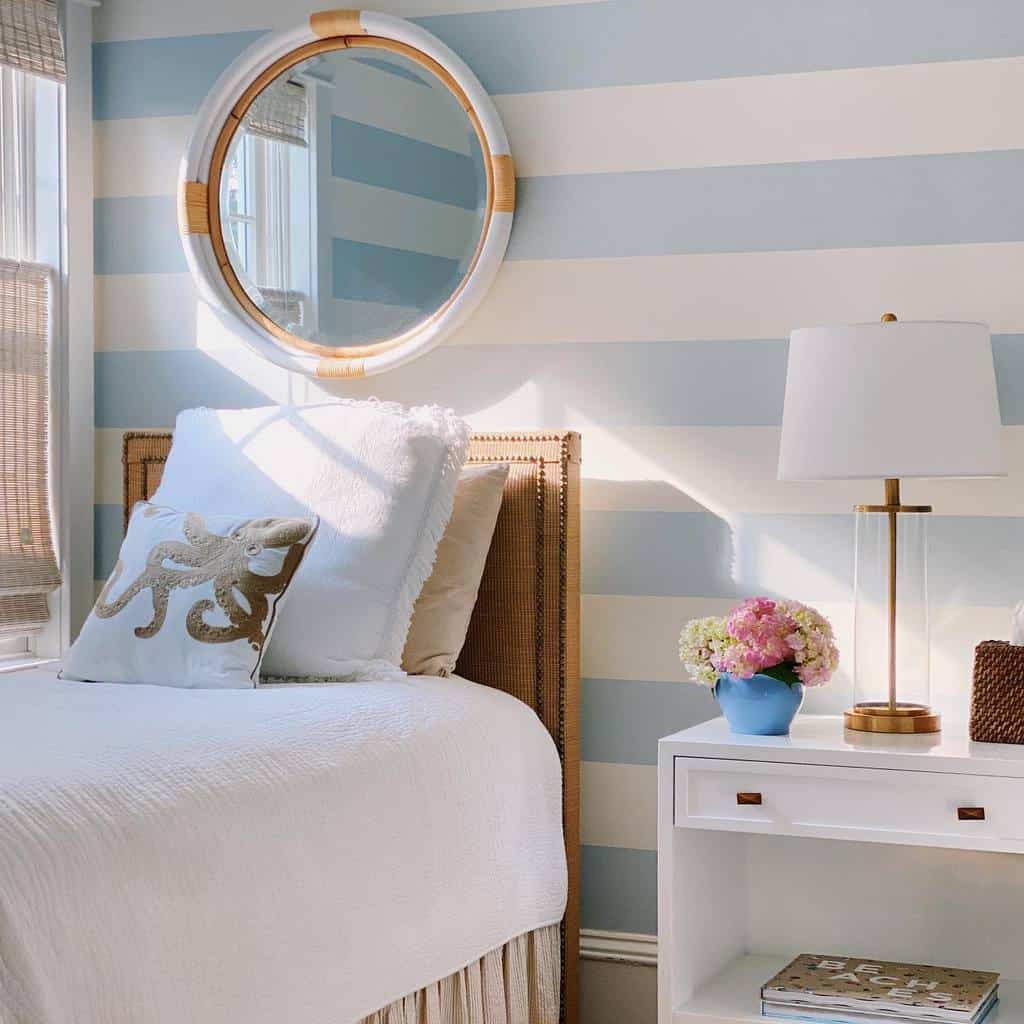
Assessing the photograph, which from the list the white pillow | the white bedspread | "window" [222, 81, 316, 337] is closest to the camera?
the white bedspread

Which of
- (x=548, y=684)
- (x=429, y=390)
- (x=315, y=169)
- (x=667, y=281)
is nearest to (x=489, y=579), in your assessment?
(x=548, y=684)

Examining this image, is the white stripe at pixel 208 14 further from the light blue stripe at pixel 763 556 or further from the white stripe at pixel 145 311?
the light blue stripe at pixel 763 556

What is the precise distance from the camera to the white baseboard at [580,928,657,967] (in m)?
2.75

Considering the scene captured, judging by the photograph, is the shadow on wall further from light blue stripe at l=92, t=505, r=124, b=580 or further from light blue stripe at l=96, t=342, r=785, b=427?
light blue stripe at l=92, t=505, r=124, b=580

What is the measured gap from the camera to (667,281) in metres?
2.74

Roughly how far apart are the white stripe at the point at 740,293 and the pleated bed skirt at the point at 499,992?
1145 millimetres

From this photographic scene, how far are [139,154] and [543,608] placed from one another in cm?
143

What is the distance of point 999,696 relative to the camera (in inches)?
88.4

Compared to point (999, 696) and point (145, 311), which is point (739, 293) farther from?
point (145, 311)

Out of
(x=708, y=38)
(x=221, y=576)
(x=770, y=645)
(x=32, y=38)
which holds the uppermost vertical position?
(x=32, y=38)

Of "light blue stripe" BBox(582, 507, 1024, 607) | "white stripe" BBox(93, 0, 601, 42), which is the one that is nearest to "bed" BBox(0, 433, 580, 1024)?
"light blue stripe" BBox(582, 507, 1024, 607)

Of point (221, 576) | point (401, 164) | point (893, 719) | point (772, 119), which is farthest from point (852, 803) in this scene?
point (401, 164)

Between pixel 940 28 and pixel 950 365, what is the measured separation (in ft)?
2.42

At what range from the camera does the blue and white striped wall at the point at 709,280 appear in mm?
2537
